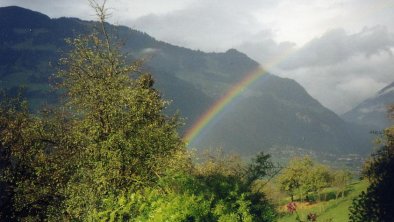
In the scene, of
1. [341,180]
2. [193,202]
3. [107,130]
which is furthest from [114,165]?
[341,180]

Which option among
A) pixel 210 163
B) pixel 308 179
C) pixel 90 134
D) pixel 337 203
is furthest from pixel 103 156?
pixel 308 179

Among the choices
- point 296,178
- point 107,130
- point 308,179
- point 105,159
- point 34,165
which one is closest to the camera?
point 105,159

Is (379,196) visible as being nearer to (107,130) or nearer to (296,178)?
(107,130)

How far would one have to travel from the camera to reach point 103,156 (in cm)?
2589

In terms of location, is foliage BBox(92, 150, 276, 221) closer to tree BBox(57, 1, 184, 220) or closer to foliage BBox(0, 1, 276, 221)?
foliage BBox(0, 1, 276, 221)

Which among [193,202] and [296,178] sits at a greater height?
[193,202]

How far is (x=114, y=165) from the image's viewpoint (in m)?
24.5

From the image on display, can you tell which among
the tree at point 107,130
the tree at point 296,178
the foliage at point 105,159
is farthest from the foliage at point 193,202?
the tree at point 296,178

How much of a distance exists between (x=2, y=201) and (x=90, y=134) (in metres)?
16.1

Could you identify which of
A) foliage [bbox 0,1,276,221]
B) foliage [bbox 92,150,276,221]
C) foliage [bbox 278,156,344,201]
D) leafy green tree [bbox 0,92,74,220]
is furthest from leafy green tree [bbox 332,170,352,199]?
foliage [bbox 92,150,276,221]

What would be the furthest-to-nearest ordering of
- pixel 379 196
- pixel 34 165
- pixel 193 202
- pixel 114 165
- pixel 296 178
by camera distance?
pixel 296 178, pixel 34 165, pixel 114 165, pixel 379 196, pixel 193 202

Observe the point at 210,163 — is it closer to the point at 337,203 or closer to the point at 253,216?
the point at 337,203

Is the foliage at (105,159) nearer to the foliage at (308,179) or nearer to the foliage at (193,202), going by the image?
the foliage at (193,202)

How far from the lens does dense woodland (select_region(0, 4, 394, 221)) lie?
60.7 feet
